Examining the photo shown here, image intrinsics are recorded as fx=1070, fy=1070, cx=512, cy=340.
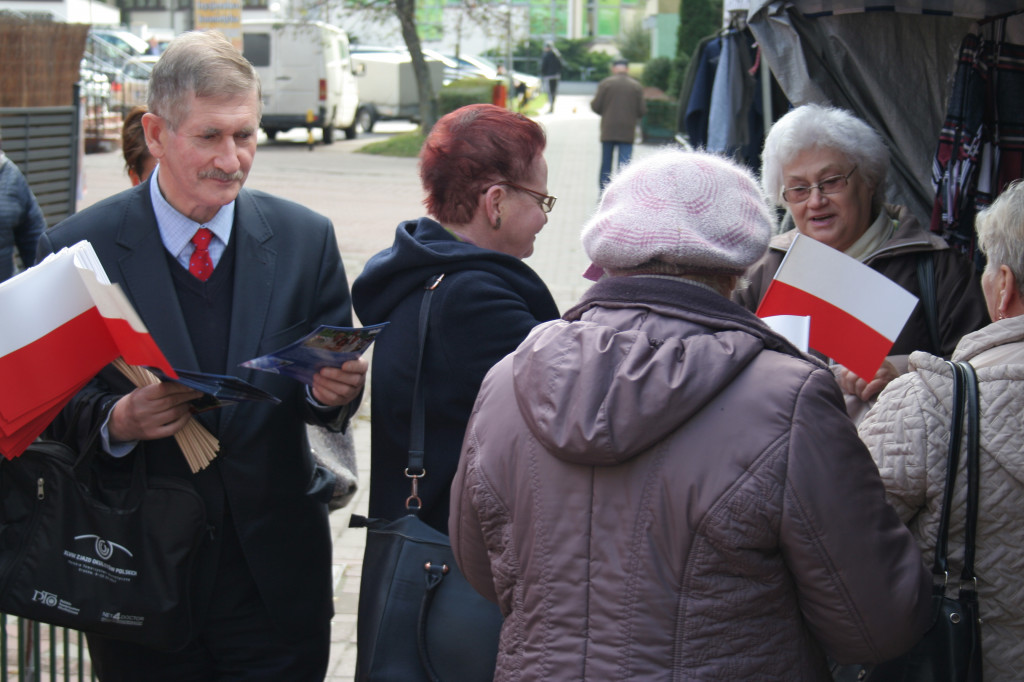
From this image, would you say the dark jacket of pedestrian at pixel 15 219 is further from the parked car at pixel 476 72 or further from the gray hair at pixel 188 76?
the parked car at pixel 476 72

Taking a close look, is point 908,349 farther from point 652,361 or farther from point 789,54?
point 652,361

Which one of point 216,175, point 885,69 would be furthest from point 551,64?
point 216,175

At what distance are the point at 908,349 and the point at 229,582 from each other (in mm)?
1985

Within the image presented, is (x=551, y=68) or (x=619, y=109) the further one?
(x=551, y=68)

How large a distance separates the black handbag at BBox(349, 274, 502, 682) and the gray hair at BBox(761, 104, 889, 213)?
1.63m

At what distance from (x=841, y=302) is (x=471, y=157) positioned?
917 millimetres

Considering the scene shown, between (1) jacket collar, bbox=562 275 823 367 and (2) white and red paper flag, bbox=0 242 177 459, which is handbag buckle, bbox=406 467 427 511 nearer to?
(2) white and red paper flag, bbox=0 242 177 459

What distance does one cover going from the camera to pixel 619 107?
17016 millimetres

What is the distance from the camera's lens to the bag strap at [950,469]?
2.08m

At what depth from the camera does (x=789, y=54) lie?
397 cm

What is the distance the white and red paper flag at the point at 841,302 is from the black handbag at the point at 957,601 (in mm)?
216

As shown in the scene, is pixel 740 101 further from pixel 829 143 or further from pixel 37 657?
pixel 37 657

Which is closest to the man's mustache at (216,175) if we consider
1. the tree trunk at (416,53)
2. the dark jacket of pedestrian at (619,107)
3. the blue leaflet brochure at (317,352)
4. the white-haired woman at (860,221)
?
the blue leaflet brochure at (317,352)

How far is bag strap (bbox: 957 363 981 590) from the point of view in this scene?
2072 mm
